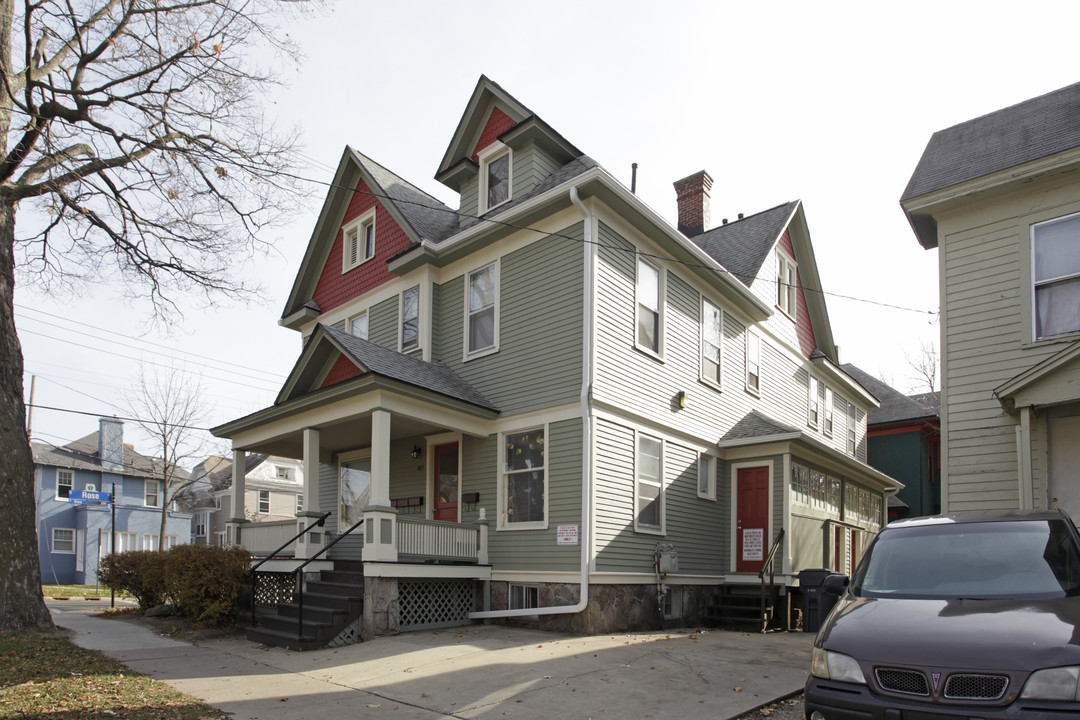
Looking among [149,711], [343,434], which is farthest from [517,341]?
[149,711]

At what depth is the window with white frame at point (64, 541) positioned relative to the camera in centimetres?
3725

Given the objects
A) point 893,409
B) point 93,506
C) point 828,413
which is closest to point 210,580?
point 828,413

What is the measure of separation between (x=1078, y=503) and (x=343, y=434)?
1156cm

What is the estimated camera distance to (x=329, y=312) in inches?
712

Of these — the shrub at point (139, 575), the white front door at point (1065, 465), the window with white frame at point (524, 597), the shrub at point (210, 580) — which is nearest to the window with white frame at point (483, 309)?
the window with white frame at point (524, 597)

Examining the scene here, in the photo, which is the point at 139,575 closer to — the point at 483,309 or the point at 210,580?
the point at 210,580

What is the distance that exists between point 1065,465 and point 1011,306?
7.08 feet

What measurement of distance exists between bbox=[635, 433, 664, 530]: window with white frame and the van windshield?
7.18 m

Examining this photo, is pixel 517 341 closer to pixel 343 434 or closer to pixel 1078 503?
pixel 343 434

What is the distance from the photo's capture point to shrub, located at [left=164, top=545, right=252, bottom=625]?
12062mm

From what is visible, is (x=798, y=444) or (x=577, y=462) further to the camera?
(x=798, y=444)

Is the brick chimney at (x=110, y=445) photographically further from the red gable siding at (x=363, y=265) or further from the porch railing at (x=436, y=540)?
the porch railing at (x=436, y=540)

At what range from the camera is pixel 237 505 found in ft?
49.2

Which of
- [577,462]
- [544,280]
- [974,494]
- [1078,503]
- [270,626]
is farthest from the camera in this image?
[544,280]
